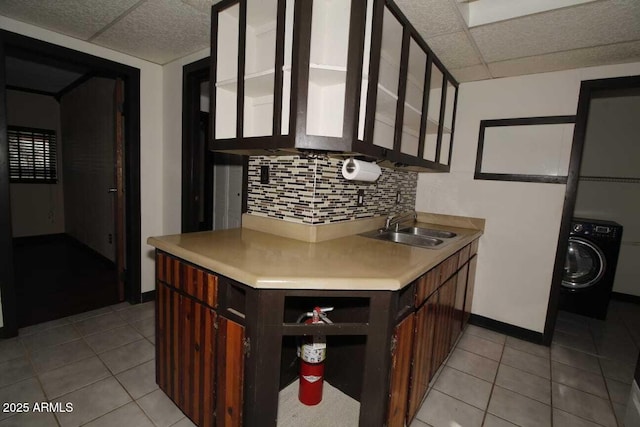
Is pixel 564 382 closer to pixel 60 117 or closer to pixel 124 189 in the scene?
pixel 124 189

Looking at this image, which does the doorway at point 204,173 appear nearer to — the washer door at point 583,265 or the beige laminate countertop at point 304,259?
the beige laminate countertop at point 304,259

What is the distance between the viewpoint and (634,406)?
4.60 feet

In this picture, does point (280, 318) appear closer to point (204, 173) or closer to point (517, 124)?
point (517, 124)

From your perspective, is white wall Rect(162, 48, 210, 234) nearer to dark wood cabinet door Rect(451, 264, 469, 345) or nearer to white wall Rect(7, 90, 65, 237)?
dark wood cabinet door Rect(451, 264, 469, 345)

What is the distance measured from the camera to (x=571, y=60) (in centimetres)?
208

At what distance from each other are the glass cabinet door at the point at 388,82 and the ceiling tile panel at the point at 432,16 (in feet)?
0.34

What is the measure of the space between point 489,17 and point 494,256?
73.3 inches

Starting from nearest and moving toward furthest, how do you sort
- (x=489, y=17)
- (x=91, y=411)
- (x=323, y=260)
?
(x=323, y=260), (x=91, y=411), (x=489, y=17)

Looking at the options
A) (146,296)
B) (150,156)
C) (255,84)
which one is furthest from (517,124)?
(146,296)

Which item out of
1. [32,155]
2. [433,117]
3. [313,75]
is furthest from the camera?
[32,155]

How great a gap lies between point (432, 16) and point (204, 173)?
3165 millimetres

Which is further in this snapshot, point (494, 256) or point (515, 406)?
point (494, 256)

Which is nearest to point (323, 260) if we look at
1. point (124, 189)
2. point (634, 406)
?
point (634, 406)

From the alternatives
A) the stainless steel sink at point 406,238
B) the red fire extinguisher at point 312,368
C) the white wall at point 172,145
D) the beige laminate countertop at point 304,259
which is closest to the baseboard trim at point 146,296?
the white wall at point 172,145
